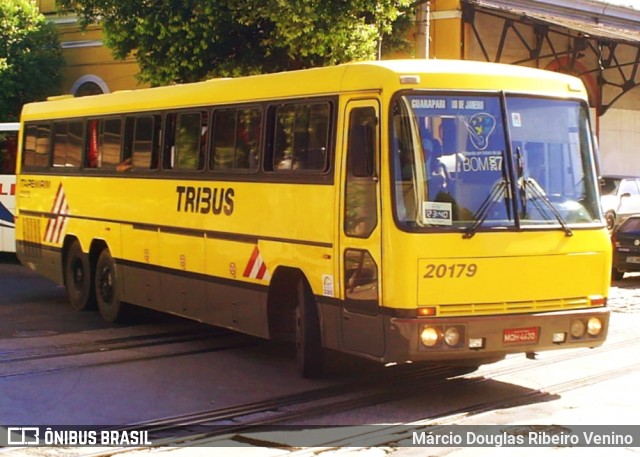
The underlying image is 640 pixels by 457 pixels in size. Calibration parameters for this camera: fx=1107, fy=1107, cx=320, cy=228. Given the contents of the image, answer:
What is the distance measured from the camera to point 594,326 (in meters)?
9.79

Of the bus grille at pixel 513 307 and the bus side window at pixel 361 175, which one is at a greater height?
the bus side window at pixel 361 175

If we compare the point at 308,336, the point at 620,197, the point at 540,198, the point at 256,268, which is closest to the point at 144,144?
the point at 256,268

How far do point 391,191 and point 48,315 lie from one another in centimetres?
765

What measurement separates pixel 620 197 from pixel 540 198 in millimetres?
21354

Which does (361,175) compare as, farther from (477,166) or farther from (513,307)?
(513,307)

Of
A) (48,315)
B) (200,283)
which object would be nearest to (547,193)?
(200,283)

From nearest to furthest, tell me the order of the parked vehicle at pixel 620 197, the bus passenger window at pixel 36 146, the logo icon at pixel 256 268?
the logo icon at pixel 256 268 < the bus passenger window at pixel 36 146 < the parked vehicle at pixel 620 197

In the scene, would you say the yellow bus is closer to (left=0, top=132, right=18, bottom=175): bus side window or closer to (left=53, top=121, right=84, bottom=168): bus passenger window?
(left=53, top=121, right=84, bottom=168): bus passenger window

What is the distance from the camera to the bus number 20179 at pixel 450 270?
30.2 ft

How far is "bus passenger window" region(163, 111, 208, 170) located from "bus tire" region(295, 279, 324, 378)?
2594 mm

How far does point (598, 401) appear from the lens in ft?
31.1

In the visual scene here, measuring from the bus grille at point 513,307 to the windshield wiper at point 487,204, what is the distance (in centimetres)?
60

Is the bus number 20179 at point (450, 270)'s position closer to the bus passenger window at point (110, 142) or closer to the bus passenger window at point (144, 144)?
the bus passenger window at point (144, 144)

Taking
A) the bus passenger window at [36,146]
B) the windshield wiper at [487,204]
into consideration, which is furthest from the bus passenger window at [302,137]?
the bus passenger window at [36,146]
